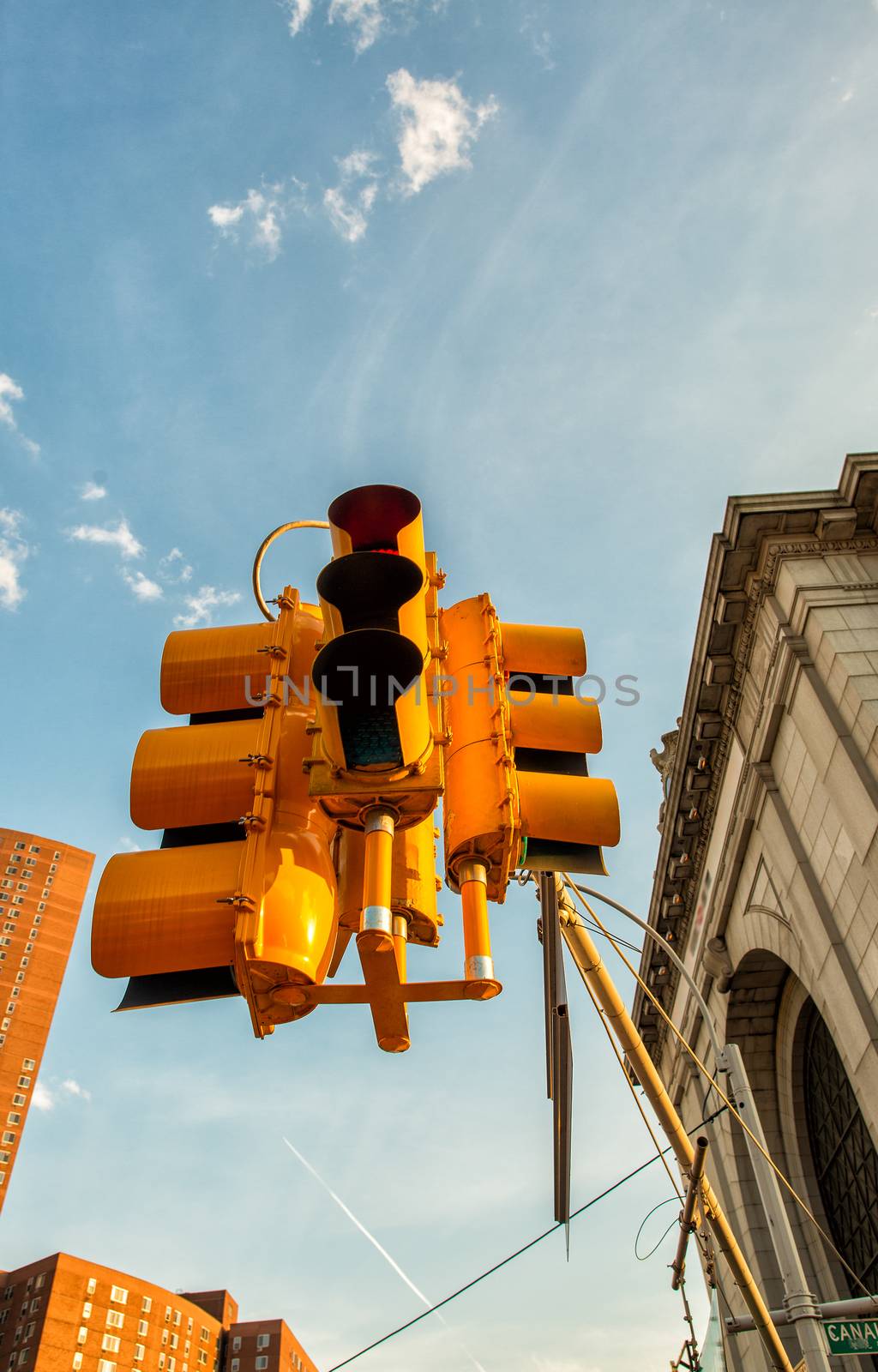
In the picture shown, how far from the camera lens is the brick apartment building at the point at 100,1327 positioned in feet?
259

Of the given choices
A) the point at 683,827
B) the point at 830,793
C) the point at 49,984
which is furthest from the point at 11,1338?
the point at 830,793

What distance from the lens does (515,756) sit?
548cm

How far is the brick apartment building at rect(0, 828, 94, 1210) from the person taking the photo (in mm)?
115938

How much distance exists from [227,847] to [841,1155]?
60.7 ft

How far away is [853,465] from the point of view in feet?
55.1

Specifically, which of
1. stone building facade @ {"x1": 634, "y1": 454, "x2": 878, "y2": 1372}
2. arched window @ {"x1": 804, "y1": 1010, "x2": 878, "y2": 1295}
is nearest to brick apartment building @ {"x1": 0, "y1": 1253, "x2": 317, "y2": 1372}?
stone building facade @ {"x1": 634, "y1": 454, "x2": 878, "y2": 1372}

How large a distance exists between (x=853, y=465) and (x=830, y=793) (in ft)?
20.0

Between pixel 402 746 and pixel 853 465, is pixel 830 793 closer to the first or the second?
pixel 853 465

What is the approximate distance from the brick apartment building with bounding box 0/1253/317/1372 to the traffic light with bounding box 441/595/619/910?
96204 millimetres

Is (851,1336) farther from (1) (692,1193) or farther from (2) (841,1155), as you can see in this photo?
(2) (841,1155)

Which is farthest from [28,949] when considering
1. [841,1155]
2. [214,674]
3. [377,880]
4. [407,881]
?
[377,880]

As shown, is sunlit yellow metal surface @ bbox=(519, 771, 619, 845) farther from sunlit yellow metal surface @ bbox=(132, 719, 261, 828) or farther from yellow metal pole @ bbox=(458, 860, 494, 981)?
sunlit yellow metal surface @ bbox=(132, 719, 261, 828)

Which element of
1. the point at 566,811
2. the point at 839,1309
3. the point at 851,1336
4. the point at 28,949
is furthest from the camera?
the point at 28,949

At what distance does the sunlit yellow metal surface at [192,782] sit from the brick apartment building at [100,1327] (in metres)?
96.2
